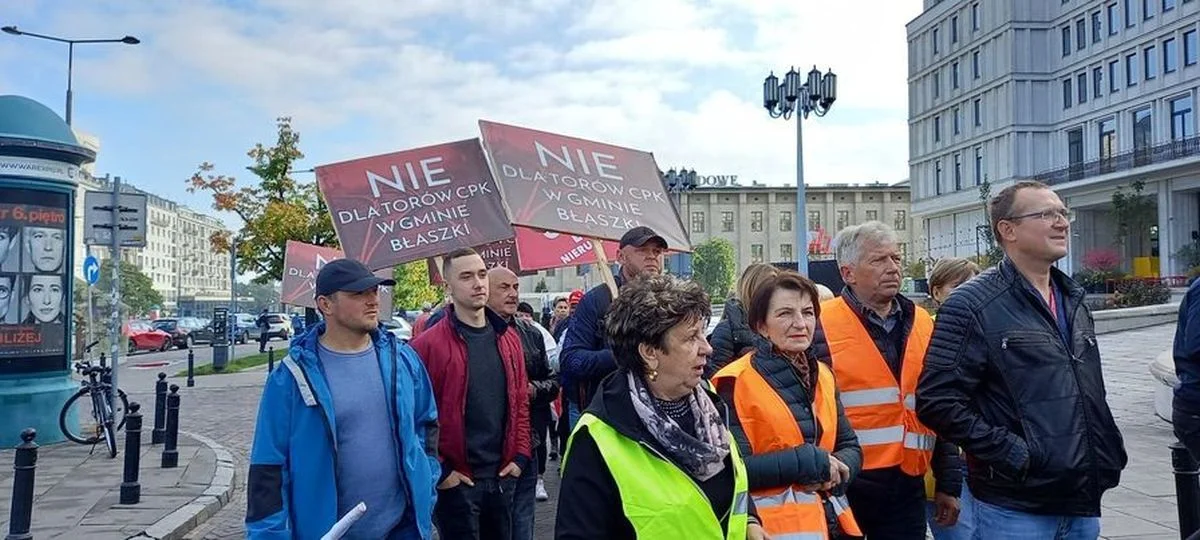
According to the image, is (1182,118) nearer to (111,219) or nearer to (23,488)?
(111,219)

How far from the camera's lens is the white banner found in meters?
11.0

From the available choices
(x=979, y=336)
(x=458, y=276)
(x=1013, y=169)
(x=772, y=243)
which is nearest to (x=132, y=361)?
(x=458, y=276)

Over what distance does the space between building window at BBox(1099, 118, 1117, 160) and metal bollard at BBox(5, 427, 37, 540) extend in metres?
63.5

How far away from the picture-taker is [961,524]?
402cm

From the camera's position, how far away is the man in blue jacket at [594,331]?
16.3ft

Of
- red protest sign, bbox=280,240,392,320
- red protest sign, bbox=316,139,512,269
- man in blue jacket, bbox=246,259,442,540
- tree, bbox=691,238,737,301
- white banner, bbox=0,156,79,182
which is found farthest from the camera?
tree, bbox=691,238,737,301

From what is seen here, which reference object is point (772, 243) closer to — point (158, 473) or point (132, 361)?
point (132, 361)

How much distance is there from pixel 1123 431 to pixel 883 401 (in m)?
8.55

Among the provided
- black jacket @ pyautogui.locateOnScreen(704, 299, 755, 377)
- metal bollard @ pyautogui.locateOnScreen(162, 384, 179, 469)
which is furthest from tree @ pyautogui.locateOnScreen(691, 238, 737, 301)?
black jacket @ pyautogui.locateOnScreen(704, 299, 755, 377)

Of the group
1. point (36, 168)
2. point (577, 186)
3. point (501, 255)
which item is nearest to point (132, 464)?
point (501, 255)

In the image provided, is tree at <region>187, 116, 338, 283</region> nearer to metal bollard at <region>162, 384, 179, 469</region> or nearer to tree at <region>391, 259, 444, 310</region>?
tree at <region>391, 259, 444, 310</region>

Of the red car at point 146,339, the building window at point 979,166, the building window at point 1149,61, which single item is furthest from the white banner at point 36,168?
the building window at point 979,166

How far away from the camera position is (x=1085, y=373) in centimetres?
325

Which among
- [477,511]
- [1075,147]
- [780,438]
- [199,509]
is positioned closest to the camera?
[780,438]
